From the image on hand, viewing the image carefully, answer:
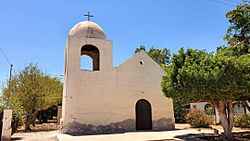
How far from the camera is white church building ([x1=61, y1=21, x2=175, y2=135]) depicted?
14.9 metres

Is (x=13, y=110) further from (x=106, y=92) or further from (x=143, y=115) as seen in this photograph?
(x=143, y=115)

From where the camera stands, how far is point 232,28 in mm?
16531

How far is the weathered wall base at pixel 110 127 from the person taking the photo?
1449cm

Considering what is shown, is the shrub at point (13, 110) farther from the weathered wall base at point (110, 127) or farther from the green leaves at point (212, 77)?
the green leaves at point (212, 77)

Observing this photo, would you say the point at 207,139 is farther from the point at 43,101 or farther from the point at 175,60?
the point at 43,101

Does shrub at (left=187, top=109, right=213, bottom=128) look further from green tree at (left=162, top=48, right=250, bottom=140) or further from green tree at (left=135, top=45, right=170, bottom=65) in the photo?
green tree at (left=135, top=45, right=170, bottom=65)

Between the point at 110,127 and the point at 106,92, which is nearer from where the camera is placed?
the point at 110,127

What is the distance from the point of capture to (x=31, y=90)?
20.7 metres

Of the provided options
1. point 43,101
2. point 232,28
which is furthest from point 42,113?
point 232,28

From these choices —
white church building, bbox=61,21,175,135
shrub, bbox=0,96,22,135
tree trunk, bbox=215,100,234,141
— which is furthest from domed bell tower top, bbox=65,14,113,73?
tree trunk, bbox=215,100,234,141

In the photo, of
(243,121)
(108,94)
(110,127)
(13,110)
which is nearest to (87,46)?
(108,94)

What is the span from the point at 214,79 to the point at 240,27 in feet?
27.7

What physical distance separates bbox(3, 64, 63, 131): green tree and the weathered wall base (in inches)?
307

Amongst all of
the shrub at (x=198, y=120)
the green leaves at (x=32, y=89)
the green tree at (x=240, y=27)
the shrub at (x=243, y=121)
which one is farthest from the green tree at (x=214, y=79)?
the green leaves at (x=32, y=89)
